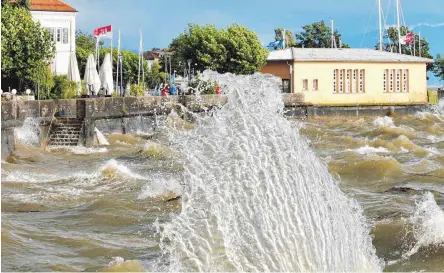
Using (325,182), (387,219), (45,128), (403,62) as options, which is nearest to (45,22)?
(403,62)

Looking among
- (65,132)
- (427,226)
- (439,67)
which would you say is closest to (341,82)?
(65,132)

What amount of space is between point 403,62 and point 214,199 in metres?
56.7

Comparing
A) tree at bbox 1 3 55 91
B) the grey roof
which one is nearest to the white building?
the grey roof

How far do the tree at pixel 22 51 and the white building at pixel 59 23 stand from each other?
16.8 meters

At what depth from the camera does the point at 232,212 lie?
9086 millimetres

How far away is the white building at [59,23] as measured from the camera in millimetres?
61812

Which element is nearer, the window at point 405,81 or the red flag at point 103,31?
the red flag at point 103,31

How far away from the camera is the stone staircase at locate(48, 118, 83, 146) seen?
3206 centimetres

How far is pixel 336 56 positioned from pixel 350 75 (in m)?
1.76

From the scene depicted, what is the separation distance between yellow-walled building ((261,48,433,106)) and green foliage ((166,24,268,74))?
5.24ft

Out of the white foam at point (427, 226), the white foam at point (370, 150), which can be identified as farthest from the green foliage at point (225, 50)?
the white foam at point (427, 226)

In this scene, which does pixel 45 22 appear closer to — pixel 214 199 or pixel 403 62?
pixel 403 62

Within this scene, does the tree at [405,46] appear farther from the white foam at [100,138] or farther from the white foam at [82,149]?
the white foam at [82,149]

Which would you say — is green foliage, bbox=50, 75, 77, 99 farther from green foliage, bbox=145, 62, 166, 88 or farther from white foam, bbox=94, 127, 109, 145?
green foliage, bbox=145, 62, 166, 88
